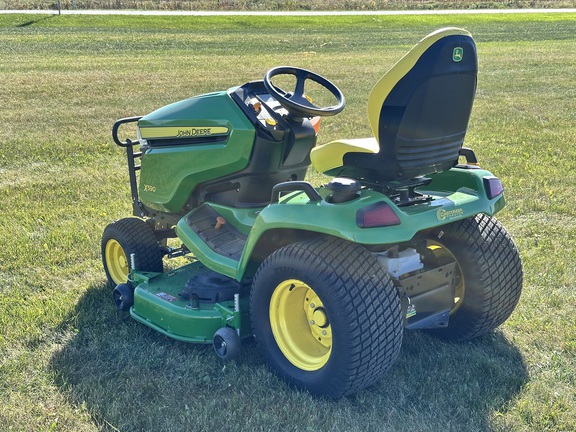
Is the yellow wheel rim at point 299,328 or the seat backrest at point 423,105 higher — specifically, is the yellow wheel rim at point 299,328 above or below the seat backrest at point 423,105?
below

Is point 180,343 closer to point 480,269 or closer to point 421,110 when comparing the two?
point 480,269

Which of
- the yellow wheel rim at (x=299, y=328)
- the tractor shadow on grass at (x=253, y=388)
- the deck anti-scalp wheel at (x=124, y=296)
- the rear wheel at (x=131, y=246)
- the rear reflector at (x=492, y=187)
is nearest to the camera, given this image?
the tractor shadow on grass at (x=253, y=388)

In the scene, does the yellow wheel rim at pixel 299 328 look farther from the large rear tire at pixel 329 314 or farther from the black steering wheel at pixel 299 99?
the black steering wheel at pixel 299 99


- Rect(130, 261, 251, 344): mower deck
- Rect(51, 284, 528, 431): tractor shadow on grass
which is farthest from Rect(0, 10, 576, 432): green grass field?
Rect(130, 261, 251, 344): mower deck

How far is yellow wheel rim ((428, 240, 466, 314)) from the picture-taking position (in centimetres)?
336

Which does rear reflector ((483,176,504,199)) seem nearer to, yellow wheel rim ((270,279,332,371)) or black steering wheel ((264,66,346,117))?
black steering wheel ((264,66,346,117))

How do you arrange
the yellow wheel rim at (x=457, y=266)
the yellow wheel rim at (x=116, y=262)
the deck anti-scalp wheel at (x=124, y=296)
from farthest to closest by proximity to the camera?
1. the yellow wheel rim at (x=116, y=262)
2. the deck anti-scalp wheel at (x=124, y=296)
3. the yellow wheel rim at (x=457, y=266)

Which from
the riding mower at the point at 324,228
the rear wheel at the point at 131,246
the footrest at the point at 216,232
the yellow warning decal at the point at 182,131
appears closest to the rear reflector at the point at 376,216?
the riding mower at the point at 324,228

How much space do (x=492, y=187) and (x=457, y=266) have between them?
0.44m

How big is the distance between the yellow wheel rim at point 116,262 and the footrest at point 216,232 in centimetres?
76

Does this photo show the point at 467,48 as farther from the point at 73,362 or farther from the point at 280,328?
the point at 73,362

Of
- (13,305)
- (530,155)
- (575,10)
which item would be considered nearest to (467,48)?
(13,305)

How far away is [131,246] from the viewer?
4.11 m

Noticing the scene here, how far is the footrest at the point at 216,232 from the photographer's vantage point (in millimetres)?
3613
